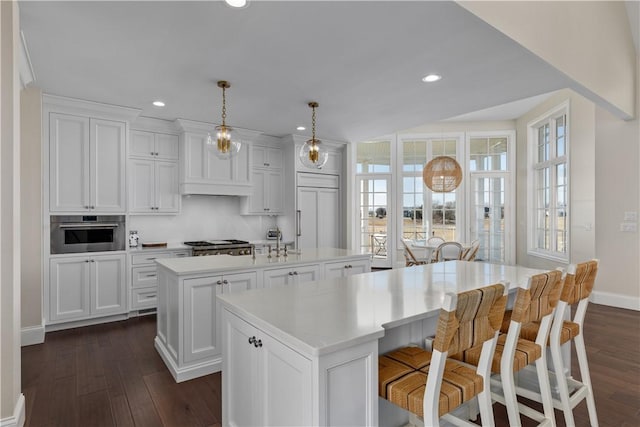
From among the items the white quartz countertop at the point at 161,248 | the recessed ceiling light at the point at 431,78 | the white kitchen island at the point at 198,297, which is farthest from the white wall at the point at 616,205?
the white quartz countertop at the point at 161,248

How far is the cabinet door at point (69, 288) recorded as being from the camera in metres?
3.74

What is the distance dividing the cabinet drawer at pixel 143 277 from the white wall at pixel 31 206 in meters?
0.93

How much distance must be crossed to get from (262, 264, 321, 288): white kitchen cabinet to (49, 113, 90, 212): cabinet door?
2540 mm

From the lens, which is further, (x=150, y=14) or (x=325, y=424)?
(x=150, y=14)

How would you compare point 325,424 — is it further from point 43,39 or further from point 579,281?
point 43,39

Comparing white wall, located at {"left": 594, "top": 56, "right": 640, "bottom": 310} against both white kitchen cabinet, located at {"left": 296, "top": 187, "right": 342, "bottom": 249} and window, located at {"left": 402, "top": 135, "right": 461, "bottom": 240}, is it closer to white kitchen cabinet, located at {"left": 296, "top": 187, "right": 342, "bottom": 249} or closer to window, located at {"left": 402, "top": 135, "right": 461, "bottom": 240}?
window, located at {"left": 402, "top": 135, "right": 461, "bottom": 240}

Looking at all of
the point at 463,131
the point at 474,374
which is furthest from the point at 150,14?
the point at 463,131

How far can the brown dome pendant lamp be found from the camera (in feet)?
19.4

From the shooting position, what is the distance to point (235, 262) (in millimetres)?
3029

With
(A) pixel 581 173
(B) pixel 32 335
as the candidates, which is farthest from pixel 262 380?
(A) pixel 581 173

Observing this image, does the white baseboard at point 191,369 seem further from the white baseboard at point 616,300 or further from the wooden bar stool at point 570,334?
the white baseboard at point 616,300

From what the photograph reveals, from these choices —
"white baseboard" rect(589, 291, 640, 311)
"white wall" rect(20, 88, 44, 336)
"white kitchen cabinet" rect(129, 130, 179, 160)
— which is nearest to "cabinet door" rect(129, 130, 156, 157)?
"white kitchen cabinet" rect(129, 130, 179, 160)

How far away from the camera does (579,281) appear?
6.59 feet

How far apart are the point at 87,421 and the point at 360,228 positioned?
618 cm
